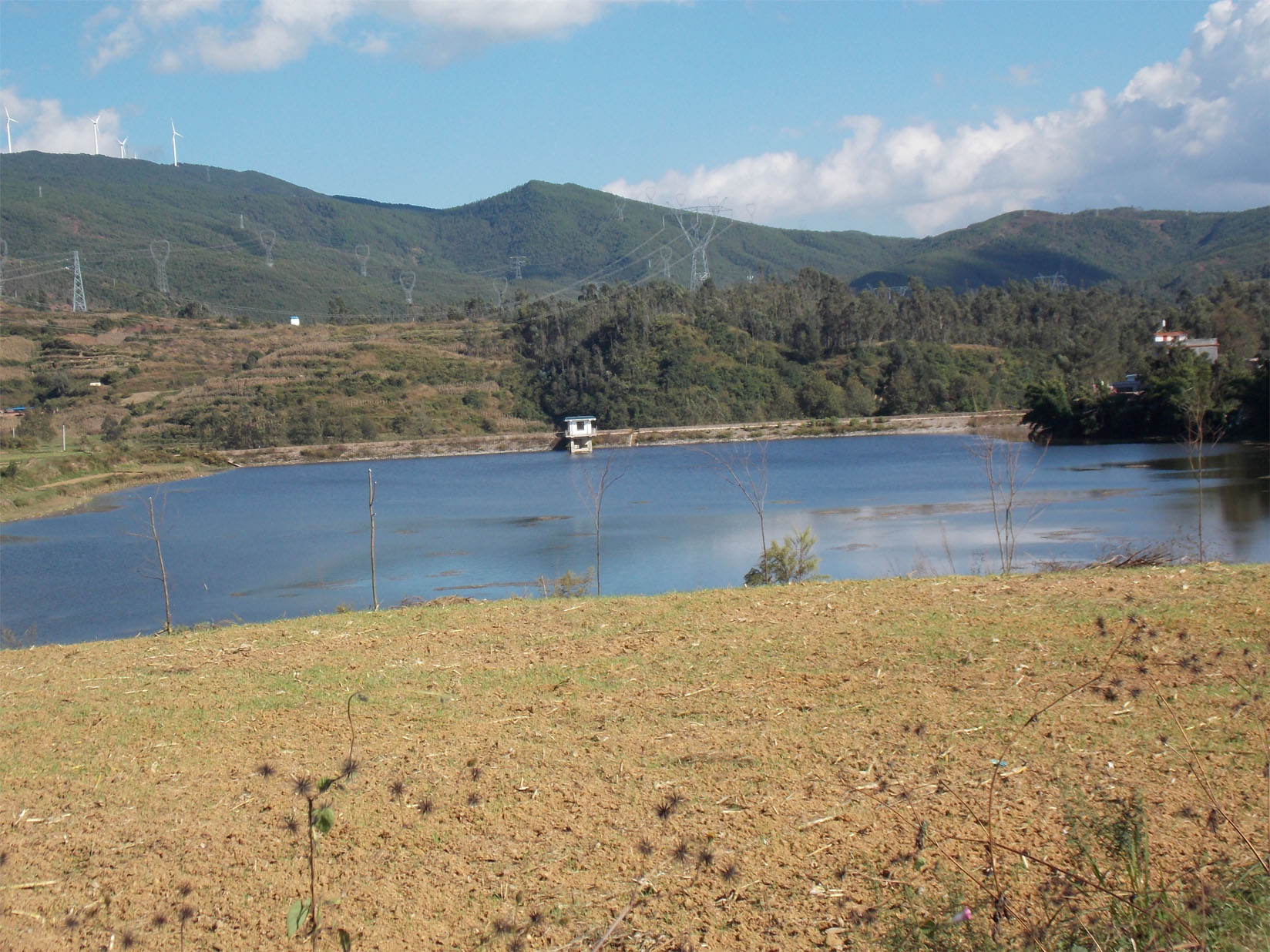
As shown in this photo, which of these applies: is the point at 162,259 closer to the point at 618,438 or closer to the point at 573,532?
the point at 618,438

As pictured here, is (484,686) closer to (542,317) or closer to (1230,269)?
(542,317)

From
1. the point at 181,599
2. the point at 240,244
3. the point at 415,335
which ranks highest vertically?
the point at 240,244

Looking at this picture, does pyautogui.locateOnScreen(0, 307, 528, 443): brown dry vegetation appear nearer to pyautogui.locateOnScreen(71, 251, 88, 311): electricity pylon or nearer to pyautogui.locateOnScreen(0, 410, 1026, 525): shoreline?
pyautogui.locateOnScreen(0, 410, 1026, 525): shoreline

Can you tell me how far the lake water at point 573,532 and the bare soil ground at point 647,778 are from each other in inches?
293

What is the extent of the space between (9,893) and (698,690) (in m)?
3.20

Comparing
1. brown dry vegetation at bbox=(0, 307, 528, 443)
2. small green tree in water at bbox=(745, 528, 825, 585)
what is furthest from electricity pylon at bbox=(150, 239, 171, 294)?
small green tree in water at bbox=(745, 528, 825, 585)

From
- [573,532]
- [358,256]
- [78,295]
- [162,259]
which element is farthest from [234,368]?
[358,256]

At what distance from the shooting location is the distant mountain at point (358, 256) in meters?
120

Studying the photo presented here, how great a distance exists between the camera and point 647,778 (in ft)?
14.6

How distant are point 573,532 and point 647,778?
20064mm

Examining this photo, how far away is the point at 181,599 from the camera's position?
63.3ft

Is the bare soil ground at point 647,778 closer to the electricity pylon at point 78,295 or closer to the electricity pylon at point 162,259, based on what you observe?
the electricity pylon at point 78,295

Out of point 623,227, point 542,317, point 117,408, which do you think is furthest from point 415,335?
point 623,227

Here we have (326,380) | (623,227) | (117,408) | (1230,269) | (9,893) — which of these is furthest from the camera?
(623,227)
